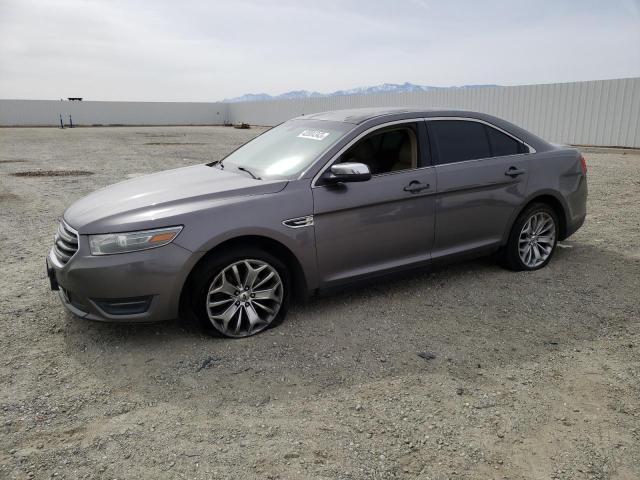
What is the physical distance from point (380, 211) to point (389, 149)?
2.19ft

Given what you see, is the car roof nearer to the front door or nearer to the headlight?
the front door

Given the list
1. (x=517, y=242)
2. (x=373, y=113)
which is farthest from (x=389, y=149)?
(x=517, y=242)

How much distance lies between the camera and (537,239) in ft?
17.4

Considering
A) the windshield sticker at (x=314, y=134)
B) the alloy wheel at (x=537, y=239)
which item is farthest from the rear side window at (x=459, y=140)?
the windshield sticker at (x=314, y=134)

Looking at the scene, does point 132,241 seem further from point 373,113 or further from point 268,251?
point 373,113

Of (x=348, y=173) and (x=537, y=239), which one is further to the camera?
(x=537, y=239)

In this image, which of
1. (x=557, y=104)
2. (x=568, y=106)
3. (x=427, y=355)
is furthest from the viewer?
(x=557, y=104)

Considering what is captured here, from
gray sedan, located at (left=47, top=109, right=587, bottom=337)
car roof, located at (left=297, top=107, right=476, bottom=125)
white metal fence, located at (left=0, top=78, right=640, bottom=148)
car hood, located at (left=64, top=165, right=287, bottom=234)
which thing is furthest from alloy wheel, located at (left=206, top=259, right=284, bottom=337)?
white metal fence, located at (left=0, top=78, right=640, bottom=148)

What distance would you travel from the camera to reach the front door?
4000 mm

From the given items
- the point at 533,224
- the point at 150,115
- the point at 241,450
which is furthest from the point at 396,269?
the point at 150,115

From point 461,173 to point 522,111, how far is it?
67.8 feet

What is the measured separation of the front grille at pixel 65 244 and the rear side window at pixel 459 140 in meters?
3.03

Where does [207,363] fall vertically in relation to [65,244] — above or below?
below

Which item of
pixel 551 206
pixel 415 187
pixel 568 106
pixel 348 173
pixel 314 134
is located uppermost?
pixel 568 106
